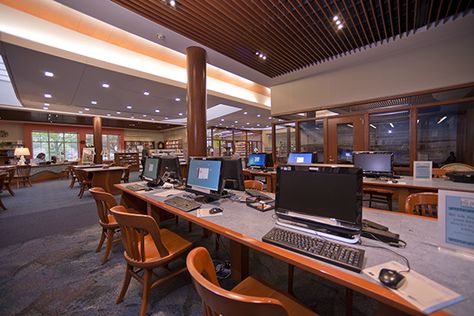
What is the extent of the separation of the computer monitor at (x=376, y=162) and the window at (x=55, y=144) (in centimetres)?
1509

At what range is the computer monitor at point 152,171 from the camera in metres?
2.93

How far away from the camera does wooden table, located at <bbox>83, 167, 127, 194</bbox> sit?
18.1ft

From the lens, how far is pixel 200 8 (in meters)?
2.85

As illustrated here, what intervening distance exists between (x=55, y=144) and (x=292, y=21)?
1532cm

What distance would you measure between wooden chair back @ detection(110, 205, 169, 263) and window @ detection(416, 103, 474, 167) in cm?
569

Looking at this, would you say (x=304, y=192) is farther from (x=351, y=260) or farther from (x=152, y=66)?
(x=152, y=66)

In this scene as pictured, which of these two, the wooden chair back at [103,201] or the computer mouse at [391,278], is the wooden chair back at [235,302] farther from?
the wooden chair back at [103,201]

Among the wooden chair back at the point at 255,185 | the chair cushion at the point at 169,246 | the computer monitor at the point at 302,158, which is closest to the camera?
the chair cushion at the point at 169,246

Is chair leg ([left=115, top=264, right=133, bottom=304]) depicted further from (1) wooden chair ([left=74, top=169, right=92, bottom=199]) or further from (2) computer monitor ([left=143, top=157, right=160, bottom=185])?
(1) wooden chair ([left=74, top=169, right=92, bottom=199])

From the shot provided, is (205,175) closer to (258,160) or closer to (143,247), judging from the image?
(143,247)

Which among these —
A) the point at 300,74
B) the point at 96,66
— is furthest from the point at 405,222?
the point at 96,66

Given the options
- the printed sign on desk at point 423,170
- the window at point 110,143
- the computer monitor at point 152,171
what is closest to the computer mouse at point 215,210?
the computer monitor at point 152,171

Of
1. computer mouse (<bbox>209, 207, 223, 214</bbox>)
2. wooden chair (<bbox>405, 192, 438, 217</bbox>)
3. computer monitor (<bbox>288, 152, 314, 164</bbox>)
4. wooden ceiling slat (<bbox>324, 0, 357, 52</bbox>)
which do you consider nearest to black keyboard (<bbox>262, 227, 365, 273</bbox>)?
computer mouse (<bbox>209, 207, 223, 214</bbox>)

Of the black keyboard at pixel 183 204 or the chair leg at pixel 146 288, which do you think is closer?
the chair leg at pixel 146 288
